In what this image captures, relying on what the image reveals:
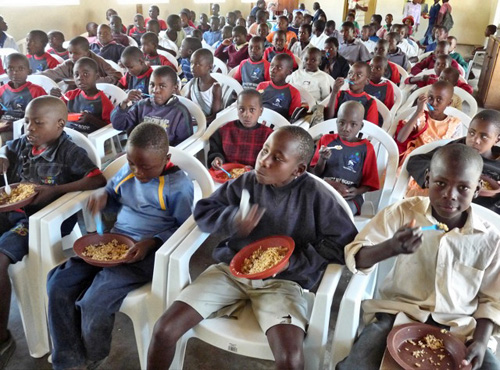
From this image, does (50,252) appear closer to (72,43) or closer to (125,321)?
(125,321)

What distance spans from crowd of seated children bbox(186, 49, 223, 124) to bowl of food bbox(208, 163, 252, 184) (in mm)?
974

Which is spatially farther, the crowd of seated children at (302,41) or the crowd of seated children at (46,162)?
the crowd of seated children at (302,41)

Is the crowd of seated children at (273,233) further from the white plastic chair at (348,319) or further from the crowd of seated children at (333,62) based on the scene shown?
the crowd of seated children at (333,62)

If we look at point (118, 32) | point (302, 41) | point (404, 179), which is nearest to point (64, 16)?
point (118, 32)

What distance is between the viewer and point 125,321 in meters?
2.06

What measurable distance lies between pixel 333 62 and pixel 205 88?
1.96 metres

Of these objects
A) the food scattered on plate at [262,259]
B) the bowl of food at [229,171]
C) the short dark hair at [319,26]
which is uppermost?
the short dark hair at [319,26]

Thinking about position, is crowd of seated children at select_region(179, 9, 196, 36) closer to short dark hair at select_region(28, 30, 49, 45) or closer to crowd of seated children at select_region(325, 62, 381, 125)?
short dark hair at select_region(28, 30, 49, 45)

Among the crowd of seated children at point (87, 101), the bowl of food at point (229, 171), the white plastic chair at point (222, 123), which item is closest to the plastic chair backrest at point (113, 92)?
the crowd of seated children at point (87, 101)

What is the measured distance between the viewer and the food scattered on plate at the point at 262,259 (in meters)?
1.45

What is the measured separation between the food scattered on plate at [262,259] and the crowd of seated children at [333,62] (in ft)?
12.1

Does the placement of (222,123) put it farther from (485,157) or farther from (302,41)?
(302,41)

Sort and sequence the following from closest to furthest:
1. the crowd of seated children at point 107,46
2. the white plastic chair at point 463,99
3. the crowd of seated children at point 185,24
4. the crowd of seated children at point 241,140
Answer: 1. the crowd of seated children at point 241,140
2. the white plastic chair at point 463,99
3. the crowd of seated children at point 107,46
4. the crowd of seated children at point 185,24

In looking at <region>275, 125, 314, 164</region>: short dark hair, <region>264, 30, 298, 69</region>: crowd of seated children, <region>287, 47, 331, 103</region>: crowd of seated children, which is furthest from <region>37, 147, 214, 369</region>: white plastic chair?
<region>264, 30, 298, 69</region>: crowd of seated children
